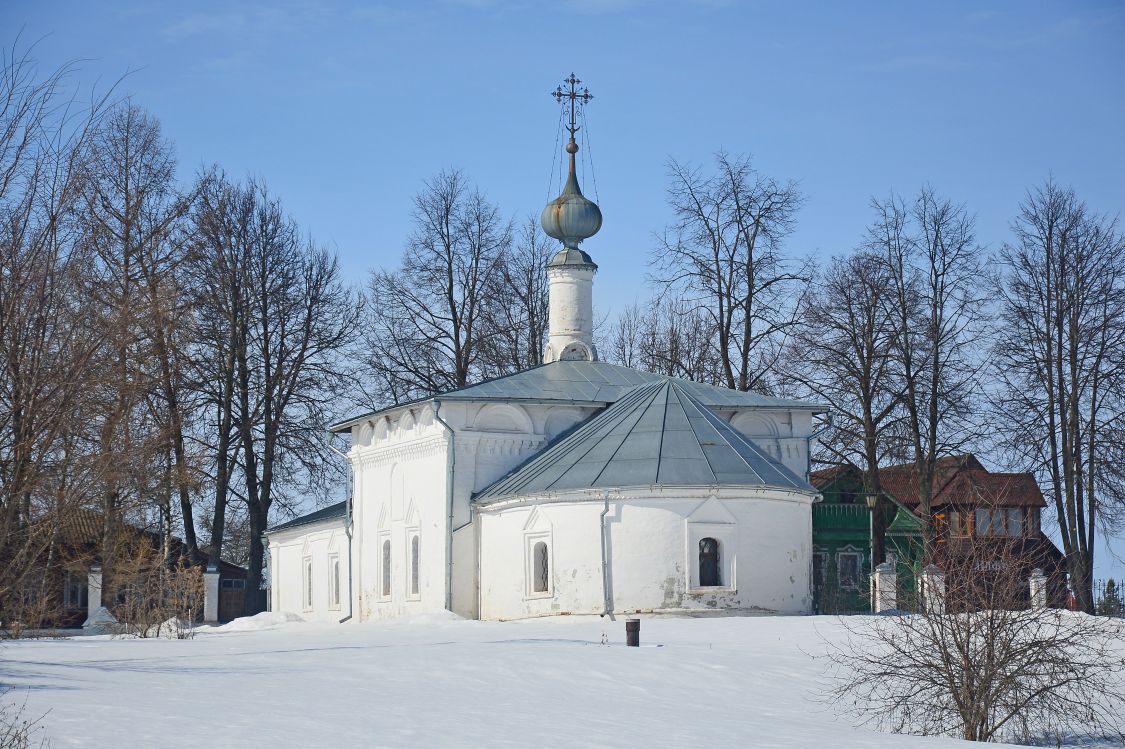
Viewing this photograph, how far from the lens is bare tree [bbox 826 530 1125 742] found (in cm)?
1552

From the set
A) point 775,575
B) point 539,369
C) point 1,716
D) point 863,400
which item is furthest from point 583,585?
point 1,716

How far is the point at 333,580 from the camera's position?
1470 inches

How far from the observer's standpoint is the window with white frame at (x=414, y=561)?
31891 millimetres

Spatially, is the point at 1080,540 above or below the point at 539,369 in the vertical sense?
below

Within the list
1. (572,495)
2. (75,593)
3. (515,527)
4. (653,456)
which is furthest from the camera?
(75,593)

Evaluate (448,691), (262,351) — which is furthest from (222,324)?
(448,691)

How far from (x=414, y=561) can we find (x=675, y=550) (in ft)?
23.4

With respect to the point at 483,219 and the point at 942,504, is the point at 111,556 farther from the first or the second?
the point at 942,504

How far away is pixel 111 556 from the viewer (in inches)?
1175

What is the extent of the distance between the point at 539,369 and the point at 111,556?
9705 mm

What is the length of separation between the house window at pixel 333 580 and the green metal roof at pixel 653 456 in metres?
7.80

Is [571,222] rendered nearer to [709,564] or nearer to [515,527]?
[515,527]

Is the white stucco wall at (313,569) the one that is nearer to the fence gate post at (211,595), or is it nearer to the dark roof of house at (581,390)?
the fence gate post at (211,595)

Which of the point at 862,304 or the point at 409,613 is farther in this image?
the point at 862,304
